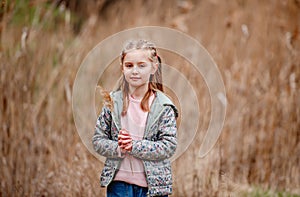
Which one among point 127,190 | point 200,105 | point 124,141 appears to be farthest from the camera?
point 200,105

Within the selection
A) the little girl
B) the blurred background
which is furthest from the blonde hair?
the blurred background

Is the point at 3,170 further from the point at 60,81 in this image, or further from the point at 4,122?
the point at 60,81

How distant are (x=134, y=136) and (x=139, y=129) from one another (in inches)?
1.0

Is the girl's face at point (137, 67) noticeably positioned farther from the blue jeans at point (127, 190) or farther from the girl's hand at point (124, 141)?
the blue jeans at point (127, 190)

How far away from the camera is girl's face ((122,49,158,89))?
1.44m

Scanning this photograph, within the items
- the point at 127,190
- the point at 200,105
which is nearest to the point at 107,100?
the point at 127,190

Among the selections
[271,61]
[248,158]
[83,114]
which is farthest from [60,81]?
[271,61]

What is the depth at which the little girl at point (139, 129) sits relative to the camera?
4.74 feet

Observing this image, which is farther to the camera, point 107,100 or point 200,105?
point 200,105

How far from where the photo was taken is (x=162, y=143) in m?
1.45

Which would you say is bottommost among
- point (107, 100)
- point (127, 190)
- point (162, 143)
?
point (127, 190)

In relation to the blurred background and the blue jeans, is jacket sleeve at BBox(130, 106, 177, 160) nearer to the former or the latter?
the blue jeans

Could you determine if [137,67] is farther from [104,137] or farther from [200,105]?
[200,105]

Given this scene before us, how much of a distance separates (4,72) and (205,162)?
4.00 ft
